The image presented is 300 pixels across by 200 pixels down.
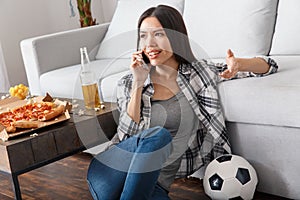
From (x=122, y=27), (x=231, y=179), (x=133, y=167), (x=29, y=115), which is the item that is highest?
(x=122, y=27)

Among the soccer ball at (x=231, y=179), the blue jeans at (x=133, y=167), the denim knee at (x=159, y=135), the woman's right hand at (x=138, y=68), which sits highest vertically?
the woman's right hand at (x=138, y=68)

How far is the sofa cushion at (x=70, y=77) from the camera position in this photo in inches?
101

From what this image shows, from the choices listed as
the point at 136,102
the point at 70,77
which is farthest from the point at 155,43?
the point at 70,77

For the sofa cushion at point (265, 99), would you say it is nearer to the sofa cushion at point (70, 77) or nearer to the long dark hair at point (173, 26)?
the long dark hair at point (173, 26)

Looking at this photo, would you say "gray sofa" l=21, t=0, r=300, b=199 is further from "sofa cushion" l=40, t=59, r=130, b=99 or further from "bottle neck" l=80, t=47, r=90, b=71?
"bottle neck" l=80, t=47, r=90, b=71

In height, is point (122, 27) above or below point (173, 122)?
above

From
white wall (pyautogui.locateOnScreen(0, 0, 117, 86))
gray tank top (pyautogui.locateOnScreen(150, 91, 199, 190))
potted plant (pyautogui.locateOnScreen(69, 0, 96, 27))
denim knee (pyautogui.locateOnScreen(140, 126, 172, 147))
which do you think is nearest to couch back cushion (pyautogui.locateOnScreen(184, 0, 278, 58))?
gray tank top (pyautogui.locateOnScreen(150, 91, 199, 190))

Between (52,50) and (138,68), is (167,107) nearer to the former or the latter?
(138,68)

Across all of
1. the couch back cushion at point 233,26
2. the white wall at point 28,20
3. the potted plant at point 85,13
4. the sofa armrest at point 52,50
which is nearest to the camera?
the couch back cushion at point 233,26

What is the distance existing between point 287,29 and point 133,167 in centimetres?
104

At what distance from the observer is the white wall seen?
13.1 ft

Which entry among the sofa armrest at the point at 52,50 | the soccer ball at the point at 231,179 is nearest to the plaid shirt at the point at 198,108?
the soccer ball at the point at 231,179

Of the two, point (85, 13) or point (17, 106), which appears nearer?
point (17, 106)

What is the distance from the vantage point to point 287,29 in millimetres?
2184
